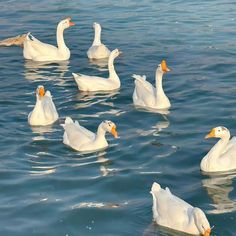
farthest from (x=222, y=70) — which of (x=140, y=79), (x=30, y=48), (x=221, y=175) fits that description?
(x=221, y=175)

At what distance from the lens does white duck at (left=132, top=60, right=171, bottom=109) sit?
19516mm

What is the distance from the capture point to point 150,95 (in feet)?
64.7

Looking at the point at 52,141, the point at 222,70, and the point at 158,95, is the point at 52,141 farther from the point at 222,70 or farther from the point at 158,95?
the point at 222,70

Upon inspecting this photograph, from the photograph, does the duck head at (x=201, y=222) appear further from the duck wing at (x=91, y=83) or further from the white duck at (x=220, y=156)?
the duck wing at (x=91, y=83)

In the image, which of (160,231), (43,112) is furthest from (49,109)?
(160,231)

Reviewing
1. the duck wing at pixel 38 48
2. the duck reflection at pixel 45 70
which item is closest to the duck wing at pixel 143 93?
the duck reflection at pixel 45 70

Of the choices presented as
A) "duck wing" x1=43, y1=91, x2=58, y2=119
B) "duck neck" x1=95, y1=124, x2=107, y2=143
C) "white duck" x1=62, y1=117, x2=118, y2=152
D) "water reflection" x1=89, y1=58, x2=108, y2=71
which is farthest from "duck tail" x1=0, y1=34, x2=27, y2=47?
"duck neck" x1=95, y1=124, x2=107, y2=143

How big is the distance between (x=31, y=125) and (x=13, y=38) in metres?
9.43

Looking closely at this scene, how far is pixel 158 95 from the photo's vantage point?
19578 millimetres

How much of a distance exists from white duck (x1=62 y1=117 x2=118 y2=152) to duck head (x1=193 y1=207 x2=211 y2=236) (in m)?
4.49

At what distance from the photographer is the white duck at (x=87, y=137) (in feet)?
54.3

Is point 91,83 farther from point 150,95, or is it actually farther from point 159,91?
point 159,91

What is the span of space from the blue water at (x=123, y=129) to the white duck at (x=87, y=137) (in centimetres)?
21

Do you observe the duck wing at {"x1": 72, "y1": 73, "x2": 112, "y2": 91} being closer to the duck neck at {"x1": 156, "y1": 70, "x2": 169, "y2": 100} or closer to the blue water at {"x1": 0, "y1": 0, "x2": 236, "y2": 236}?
the blue water at {"x1": 0, "y1": 0, "x2": 236, "y2": 236}
